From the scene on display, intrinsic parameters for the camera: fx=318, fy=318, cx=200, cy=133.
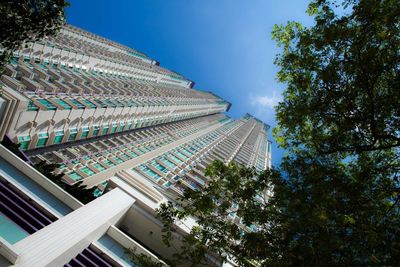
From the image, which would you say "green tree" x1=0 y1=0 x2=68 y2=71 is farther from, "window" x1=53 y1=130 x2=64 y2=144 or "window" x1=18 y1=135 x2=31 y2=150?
"window" x1=53 y1=130 x2=64 y2=144

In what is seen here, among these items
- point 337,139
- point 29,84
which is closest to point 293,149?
point 337,139

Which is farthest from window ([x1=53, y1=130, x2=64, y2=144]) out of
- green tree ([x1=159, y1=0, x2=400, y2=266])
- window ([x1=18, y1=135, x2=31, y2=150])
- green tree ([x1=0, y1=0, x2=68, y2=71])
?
green tree ([x1=159, y1=0, x2=400, y2=266])

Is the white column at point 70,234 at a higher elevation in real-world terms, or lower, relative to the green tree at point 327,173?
lower

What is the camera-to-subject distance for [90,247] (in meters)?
15.0

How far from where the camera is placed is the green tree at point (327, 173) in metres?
11.1

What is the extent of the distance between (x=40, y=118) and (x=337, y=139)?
2264 cm

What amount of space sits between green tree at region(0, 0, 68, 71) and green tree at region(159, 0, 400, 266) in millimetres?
10471

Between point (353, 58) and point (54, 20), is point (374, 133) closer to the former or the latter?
point (353, 58)

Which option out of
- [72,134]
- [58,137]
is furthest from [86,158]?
[58,137]

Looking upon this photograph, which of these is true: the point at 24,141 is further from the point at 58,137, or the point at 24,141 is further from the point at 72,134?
the point at 72,134

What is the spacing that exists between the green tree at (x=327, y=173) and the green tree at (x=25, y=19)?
1047 cm

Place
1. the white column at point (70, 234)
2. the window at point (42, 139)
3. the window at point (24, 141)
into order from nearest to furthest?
the white column at point (70, 234) < the window at point (24, 141) < the window at point (42, 139)

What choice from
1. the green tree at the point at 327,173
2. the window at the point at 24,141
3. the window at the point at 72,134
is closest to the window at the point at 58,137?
the window at the point at 72,134

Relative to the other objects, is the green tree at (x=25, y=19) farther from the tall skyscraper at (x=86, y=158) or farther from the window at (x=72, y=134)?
the window at (x=72, y=134)
